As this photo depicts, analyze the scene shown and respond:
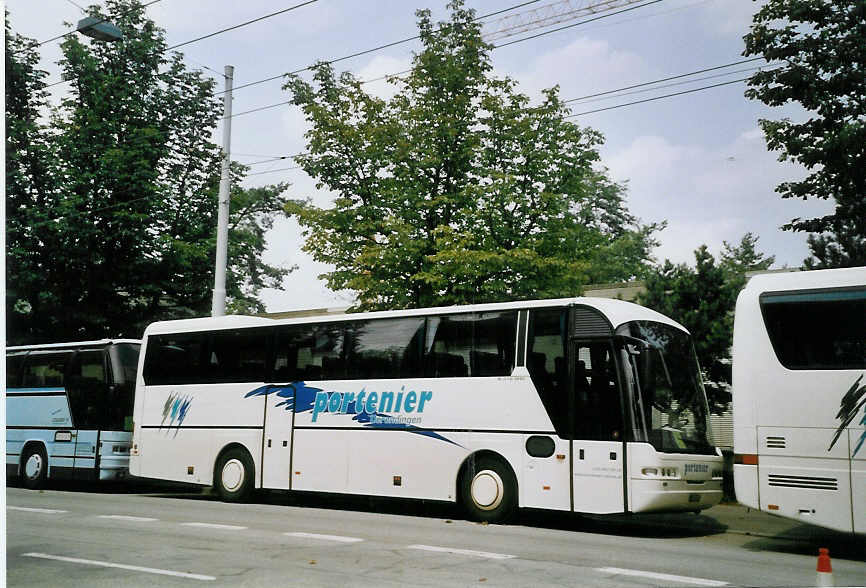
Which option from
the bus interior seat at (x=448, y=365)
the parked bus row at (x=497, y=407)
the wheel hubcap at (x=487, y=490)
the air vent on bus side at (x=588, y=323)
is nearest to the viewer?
the parked bus row at (x=497, y=407)

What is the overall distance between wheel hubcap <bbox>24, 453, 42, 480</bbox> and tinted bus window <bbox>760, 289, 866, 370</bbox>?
1774cm

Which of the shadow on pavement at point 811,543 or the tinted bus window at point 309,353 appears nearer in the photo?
the shadow on pavement at point 811,543

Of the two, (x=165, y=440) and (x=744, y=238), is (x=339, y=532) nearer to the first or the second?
(x=165, y=440)

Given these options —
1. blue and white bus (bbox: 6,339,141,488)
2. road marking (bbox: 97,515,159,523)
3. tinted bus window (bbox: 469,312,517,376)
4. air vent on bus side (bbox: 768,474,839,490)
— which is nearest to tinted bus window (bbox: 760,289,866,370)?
air vent on bus side (bbox: 768,474,839,490)

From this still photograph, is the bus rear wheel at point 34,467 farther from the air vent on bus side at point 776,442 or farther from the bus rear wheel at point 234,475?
the air vent on bus side at point 776,442

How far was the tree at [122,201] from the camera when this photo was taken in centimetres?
2848

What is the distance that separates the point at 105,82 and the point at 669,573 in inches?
1021

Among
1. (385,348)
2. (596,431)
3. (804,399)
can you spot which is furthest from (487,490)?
(804,399)

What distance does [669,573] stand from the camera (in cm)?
933

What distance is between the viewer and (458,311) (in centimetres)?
1552

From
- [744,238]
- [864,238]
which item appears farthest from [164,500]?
[744,238]

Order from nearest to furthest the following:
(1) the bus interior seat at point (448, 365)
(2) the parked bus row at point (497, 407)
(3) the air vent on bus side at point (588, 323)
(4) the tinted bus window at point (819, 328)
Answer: (4) the tinted bus window at point (819, 328) < (2) the parked bus row at point (497, 407) < (3) the air vent on bus side at point (588, 323) < (1) the bus interior seat at point (448, 365)

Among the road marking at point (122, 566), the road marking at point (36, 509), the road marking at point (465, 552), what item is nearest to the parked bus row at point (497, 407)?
the road marking at point (465, 552)

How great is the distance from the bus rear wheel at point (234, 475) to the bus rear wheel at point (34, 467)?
5967 millimetres
